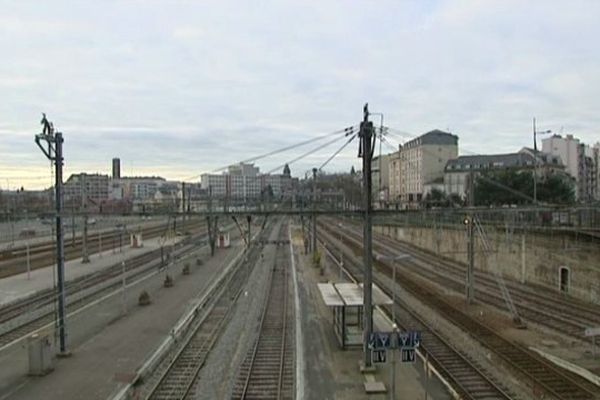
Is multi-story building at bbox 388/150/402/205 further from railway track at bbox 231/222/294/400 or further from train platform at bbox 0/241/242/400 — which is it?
railway track at bbox 231/222/294/400

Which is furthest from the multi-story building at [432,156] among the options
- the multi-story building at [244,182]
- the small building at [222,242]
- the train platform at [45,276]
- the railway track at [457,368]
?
the railway track at [457,368]

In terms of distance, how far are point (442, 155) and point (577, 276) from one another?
73407mm

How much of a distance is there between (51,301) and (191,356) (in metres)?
13.4

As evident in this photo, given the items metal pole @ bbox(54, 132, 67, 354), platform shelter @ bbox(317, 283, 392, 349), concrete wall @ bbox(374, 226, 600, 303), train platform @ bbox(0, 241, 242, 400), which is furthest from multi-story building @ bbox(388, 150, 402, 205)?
metal pole @ bbox(54, 132, 67, 354)

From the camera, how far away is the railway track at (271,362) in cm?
1513

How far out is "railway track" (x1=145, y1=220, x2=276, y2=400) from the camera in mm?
15008

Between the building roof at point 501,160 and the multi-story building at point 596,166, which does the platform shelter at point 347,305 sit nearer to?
the building roof at point 501,160

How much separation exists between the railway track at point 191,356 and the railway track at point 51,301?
6480mm

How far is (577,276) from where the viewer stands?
29062 mm

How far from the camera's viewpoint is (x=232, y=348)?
19875mm

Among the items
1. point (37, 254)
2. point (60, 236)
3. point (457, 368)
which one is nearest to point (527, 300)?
point (457, 368)

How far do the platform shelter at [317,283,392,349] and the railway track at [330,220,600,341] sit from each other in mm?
7458

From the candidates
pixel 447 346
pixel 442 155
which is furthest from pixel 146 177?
pixel 447 346

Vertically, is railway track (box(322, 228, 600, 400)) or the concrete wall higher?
the concrete wall
